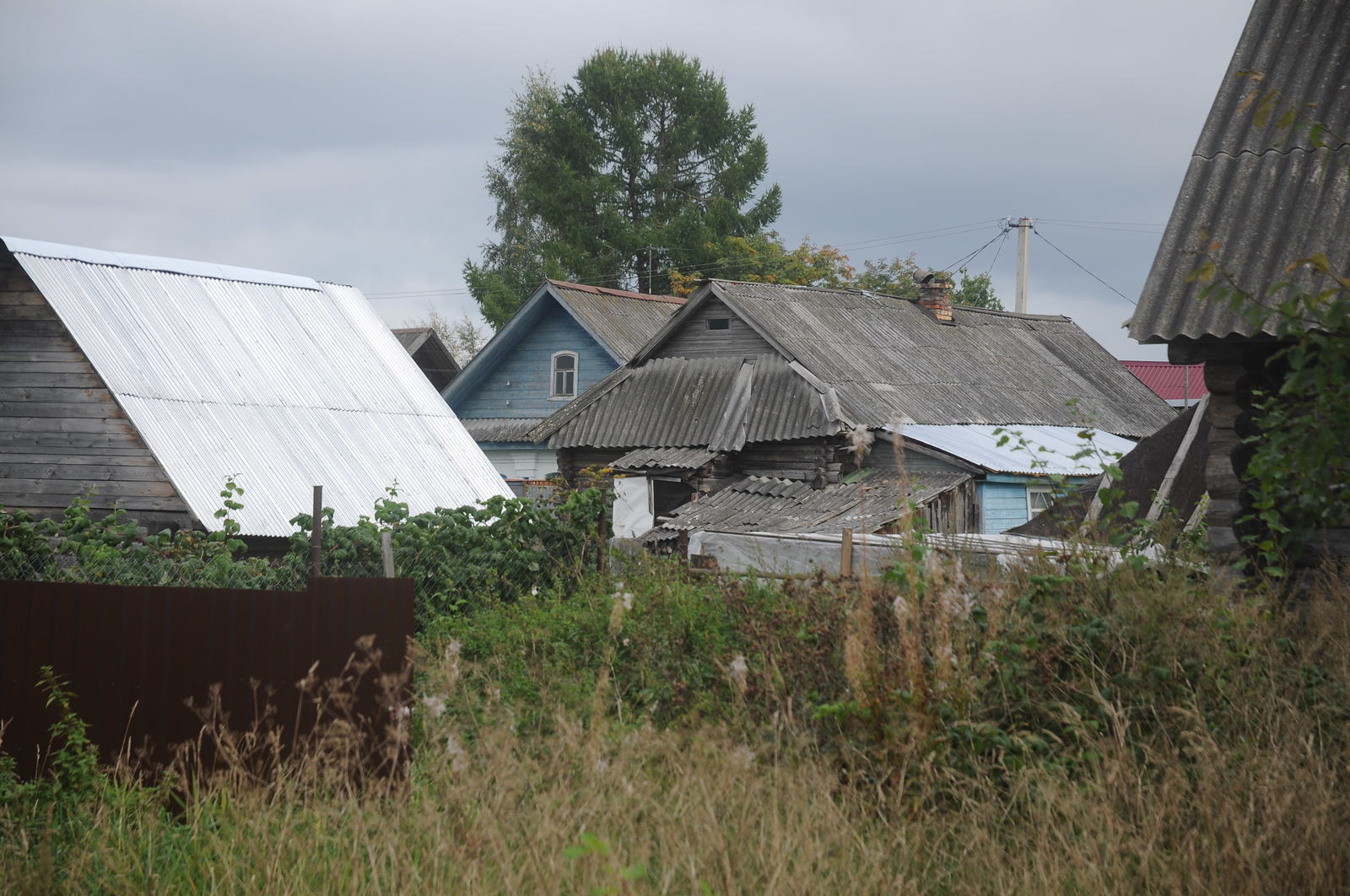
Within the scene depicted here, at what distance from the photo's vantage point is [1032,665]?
5.25 m

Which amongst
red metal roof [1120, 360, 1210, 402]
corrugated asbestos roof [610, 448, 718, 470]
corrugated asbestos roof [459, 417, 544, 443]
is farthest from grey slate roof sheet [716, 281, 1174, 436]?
red metal roof [1120, 360, 1210, 402]

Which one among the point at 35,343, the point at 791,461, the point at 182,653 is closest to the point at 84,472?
the point at 35,343

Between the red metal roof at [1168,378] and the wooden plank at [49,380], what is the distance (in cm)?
3846

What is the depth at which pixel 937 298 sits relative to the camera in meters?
29.2

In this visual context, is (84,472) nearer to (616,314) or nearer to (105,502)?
(105,502)

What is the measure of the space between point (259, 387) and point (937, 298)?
19115 millimetres

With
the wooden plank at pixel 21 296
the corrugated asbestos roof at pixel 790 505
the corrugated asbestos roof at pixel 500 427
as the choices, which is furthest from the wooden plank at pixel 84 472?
the corrugated asbestos roof at pixel 500 427

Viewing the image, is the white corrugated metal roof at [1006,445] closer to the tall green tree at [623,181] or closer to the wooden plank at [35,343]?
the wooden plank at [35,343]

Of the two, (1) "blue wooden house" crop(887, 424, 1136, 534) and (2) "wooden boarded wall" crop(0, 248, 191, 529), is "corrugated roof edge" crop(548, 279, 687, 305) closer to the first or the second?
(1) "blue wooden house" crop(887, 424, 1136, 534)

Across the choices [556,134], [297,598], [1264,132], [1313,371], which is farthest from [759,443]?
[556,134]

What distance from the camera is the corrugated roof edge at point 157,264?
44.8 feet

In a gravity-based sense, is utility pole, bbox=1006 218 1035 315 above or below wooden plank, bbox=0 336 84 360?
above

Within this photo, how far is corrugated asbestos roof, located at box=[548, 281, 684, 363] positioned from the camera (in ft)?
95.0

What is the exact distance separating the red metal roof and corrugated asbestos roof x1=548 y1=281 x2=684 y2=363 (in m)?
21.1
